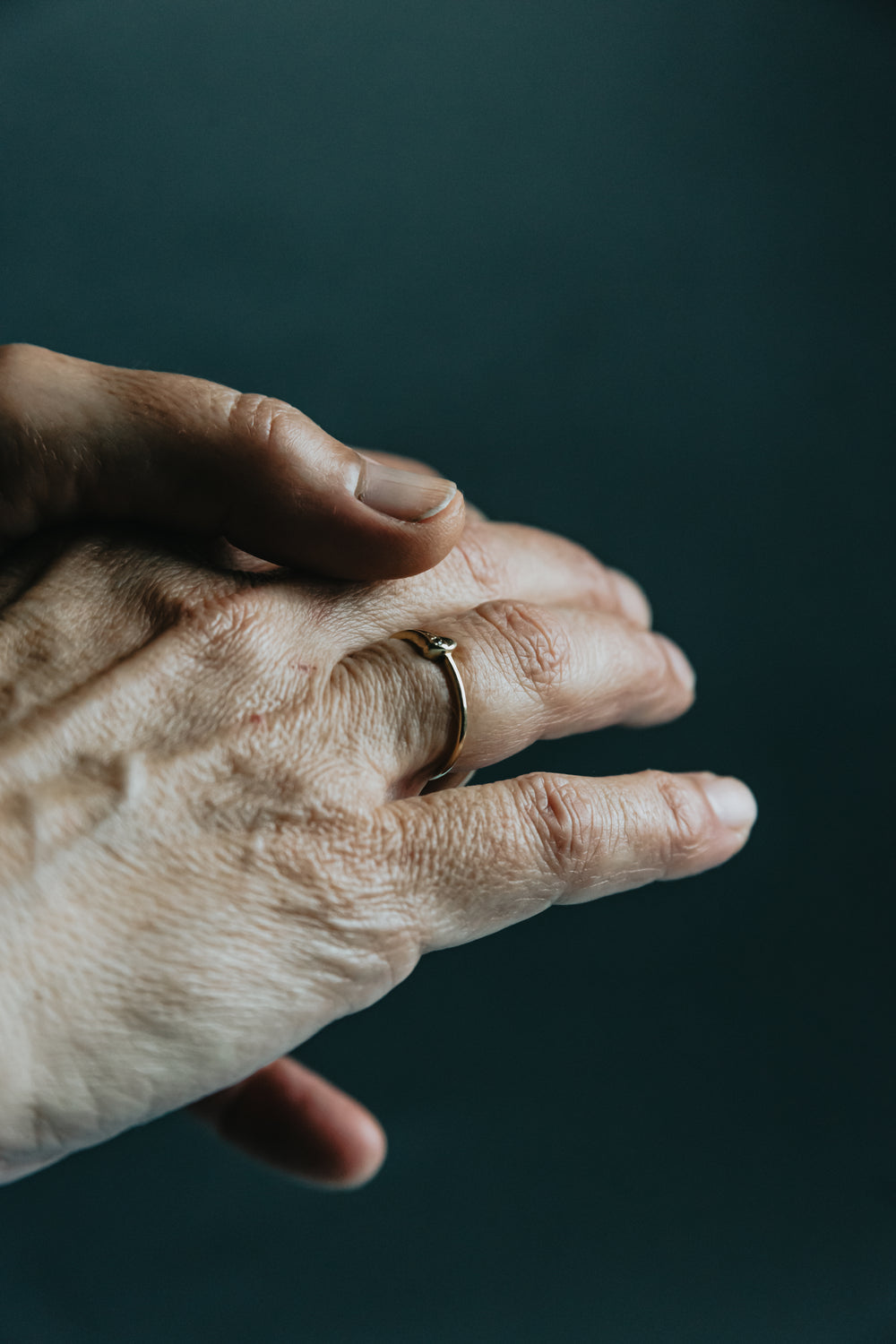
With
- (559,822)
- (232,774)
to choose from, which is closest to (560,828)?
(559,822)

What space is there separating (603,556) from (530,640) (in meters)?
0.25

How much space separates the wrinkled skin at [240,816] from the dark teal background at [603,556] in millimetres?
198

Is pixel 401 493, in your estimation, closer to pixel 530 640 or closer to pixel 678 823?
pixel 530 640

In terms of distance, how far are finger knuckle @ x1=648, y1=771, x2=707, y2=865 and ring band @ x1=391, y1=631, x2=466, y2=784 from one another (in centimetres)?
14

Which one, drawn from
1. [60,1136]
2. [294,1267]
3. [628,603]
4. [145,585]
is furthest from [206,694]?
[294,1267]

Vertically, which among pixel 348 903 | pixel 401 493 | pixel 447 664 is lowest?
pixel 348 903

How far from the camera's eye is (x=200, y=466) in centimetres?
65

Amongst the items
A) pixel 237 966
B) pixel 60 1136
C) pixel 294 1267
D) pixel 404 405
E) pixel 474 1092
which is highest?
pixel 404 405

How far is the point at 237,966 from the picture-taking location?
0.55m

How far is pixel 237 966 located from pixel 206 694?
171mm

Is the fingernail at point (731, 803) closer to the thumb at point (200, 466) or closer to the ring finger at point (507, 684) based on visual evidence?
the ring finger at point (507, 684)

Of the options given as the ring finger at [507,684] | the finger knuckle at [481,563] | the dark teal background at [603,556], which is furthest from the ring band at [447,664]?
the dark teal background at [603,556]

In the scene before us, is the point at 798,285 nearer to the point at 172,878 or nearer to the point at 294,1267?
the point at 172,878

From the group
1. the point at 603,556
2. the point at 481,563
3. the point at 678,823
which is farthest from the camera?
the point at 603,556
